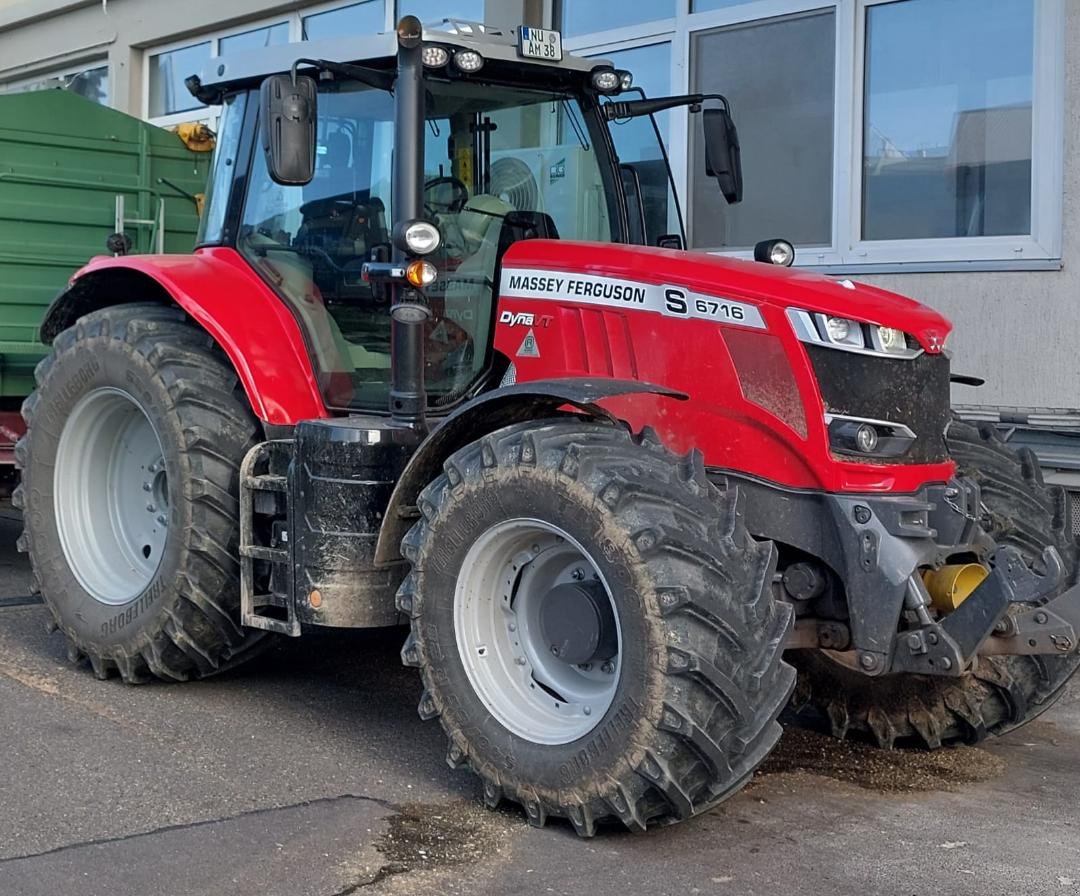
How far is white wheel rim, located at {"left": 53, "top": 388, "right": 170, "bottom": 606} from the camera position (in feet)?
19.5

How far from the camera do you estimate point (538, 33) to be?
17.3 feet

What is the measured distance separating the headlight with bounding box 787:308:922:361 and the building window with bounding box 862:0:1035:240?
134 inches

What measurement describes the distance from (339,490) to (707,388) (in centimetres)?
124

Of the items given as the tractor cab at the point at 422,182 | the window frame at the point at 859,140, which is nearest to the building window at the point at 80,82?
the window frame at the point at 859,140

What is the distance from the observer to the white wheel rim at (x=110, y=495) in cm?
596

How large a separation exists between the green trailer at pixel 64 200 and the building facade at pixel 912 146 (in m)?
2.58

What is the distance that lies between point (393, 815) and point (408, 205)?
6.31 feet

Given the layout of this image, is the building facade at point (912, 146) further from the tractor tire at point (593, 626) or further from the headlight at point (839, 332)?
the tractor tire at point (593, 626)

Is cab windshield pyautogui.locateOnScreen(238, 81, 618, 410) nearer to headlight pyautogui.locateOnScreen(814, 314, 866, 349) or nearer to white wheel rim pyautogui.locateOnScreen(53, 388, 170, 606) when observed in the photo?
white wheel rim pyautogui.locateOnScreen(53, 388, 170, 606)

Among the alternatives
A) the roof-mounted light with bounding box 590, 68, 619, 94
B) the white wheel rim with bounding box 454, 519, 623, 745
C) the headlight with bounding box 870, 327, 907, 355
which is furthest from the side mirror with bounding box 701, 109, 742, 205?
the white wheel rim with bounding box 454, 519, 623, 745

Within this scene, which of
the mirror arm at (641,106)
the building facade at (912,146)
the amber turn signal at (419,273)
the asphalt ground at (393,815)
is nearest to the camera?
the asphalt ground at (393,815)

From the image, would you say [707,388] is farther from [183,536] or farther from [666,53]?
[666,53]

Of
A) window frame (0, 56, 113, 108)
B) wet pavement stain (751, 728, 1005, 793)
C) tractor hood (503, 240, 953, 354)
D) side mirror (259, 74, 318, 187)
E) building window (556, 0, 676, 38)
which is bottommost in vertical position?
wet pavement stain (751, 728, 1005, 793)

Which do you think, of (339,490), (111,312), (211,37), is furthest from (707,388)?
(211,37)
